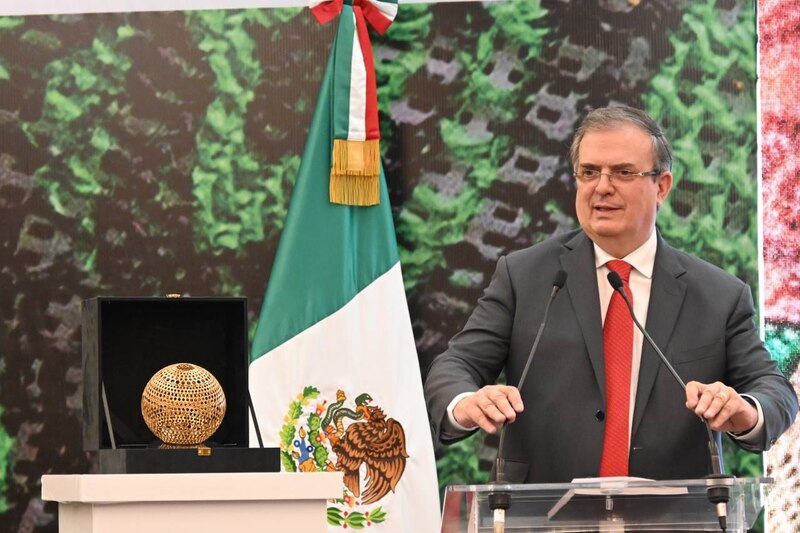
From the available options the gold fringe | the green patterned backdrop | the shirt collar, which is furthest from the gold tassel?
the shirt collar

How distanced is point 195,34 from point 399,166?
929mm

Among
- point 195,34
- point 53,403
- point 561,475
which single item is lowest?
point 561,475

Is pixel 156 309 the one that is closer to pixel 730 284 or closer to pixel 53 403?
pixel 730 284

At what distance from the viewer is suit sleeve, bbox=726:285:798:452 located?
2670 mm

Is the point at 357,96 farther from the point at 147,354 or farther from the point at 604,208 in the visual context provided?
the point at 147,354

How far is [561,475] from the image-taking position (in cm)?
286

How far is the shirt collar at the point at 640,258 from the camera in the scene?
303 centimetres

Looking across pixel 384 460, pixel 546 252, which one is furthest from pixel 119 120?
pixel 546 252

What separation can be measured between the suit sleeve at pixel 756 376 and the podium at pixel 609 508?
0.44m

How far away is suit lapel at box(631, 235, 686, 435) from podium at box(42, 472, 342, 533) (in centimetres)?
107

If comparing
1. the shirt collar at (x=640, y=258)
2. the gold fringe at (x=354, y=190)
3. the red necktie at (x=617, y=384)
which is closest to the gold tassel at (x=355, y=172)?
the gold fringe at (x=354, y=190)

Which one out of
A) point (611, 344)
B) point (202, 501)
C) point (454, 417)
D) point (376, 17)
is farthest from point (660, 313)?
point (376, 17)

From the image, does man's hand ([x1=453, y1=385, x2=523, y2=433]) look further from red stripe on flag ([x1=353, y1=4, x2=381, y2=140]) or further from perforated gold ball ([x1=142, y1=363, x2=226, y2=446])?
red stripe on flag ([x1=353, y1=4, x2=381, y2=140])

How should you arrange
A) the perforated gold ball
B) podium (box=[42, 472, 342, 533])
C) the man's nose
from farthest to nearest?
the man's nose → the perforated gold ball → podium (box=[42, 472, 342, 533])
